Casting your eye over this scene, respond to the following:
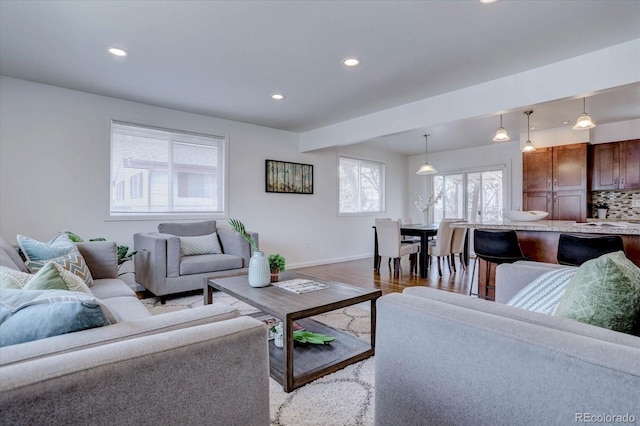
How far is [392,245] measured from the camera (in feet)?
16.4

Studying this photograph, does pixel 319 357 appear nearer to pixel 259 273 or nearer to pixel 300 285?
pixel 300 285

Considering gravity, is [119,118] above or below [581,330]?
above

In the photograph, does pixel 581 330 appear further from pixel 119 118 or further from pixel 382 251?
pixel 119 118

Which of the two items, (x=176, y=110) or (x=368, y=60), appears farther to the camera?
(x=176, y=110)

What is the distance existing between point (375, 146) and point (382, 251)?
2779 millimetres

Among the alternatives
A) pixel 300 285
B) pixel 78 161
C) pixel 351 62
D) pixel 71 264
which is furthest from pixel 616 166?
pixel 78 161

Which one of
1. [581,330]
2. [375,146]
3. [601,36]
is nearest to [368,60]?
[601,36]

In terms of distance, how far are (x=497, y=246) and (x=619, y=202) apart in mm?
3985

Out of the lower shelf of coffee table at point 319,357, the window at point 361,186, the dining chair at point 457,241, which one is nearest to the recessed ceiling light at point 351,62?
the lower shelf of coffee table at point 319,357

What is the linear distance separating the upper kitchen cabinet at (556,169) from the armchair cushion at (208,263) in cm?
541

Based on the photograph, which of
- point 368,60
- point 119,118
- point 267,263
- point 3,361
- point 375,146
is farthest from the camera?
point 375,146

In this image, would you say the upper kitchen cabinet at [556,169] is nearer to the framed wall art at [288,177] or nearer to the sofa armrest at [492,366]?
the framed wall art at [288,177]

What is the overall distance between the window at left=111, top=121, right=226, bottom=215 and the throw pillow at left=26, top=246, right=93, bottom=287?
1.84 m

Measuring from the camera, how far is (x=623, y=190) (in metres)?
5.46
